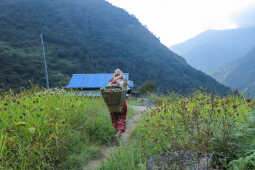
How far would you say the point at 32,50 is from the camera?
45406 mm

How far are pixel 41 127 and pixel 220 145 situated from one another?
249 centimetres

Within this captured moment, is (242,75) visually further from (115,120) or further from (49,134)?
(49,134)

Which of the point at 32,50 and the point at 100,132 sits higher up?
the point at 32,50

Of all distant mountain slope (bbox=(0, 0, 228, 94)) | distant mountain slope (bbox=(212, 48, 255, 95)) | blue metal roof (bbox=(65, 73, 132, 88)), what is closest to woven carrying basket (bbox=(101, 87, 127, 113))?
blue metal roof (bbox=(65, 73, 132, 88))

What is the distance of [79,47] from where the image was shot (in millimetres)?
58594

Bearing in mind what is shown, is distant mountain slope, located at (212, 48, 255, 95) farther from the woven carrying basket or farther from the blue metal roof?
the woven carrying basket

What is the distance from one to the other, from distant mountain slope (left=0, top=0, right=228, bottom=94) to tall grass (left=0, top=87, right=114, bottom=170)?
27958 mm

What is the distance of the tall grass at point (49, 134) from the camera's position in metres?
2.18

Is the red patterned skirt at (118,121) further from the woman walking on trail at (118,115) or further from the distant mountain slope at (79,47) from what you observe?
the distant mountain slope at (79,47)

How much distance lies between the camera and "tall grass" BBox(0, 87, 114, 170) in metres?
2.18

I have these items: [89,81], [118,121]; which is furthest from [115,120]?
[89,81]

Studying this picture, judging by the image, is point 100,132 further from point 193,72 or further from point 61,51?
point 193,72

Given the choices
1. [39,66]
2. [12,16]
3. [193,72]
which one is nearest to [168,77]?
[193,72]

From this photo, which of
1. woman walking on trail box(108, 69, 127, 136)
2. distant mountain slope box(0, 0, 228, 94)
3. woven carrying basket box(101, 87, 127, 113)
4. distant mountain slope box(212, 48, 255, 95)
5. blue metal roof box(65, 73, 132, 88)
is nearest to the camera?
woven carrying basket box(101, 87, 127, 113)
